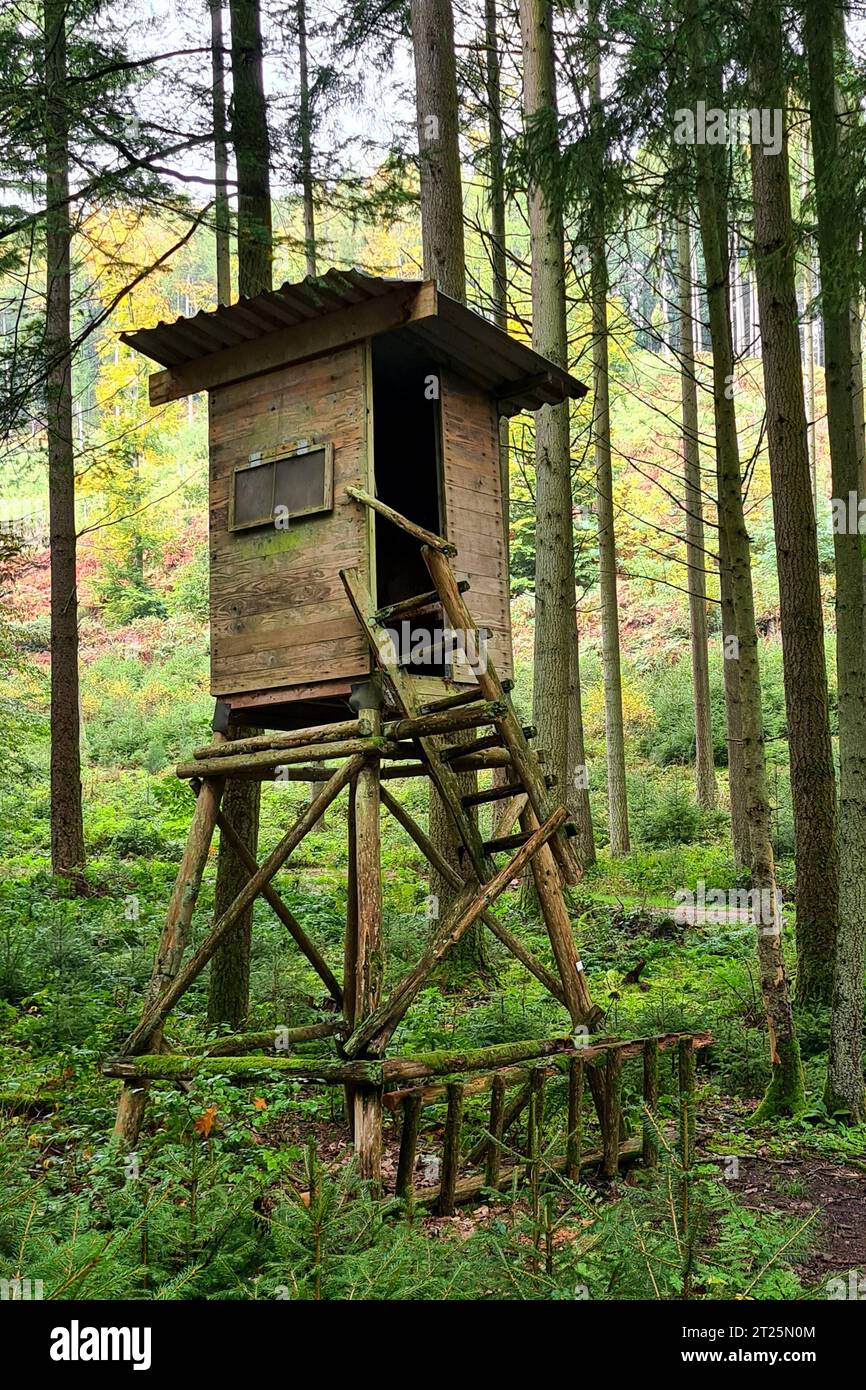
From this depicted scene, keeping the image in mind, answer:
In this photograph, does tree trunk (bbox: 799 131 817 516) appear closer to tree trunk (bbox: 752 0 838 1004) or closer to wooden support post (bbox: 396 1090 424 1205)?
tree trunk (bbox: 752 0 838 1004)

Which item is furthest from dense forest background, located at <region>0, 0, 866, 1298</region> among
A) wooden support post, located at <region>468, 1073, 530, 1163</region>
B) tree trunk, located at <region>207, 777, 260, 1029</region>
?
wooden support post, located at <region>468, 1073, 530, 1163</region>

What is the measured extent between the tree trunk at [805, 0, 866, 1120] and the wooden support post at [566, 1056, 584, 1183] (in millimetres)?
Answer: 2265

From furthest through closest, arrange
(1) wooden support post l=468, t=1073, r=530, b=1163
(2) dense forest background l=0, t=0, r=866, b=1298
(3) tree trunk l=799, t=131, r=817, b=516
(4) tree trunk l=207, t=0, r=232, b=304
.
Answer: (3) tree trunk l=799, t=131, r=817, b=516 → (4) tree trunk l=207, t=0, r=232, b=304 → (1) wooden support post l=468, t=1073, r=530, b=1163 → (2) dense forest background l=0, t=0, r=866, b=1298

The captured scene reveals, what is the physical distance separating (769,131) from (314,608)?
18.3 feet

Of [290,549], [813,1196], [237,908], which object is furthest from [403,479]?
[813,1196]

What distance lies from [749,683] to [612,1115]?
10.9 ft

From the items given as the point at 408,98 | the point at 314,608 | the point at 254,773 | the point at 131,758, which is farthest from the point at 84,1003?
the point at 131,758

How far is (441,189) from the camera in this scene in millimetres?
11250

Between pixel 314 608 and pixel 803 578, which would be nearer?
pixel 314 608

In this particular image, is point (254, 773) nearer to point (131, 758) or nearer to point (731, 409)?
point (731, 409)

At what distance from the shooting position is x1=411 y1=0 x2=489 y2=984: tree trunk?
11234 mm

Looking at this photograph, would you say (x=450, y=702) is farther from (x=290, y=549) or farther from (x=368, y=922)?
(x=290, y=549)

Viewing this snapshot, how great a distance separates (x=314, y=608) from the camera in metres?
7.83

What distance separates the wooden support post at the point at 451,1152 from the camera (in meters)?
5.93
